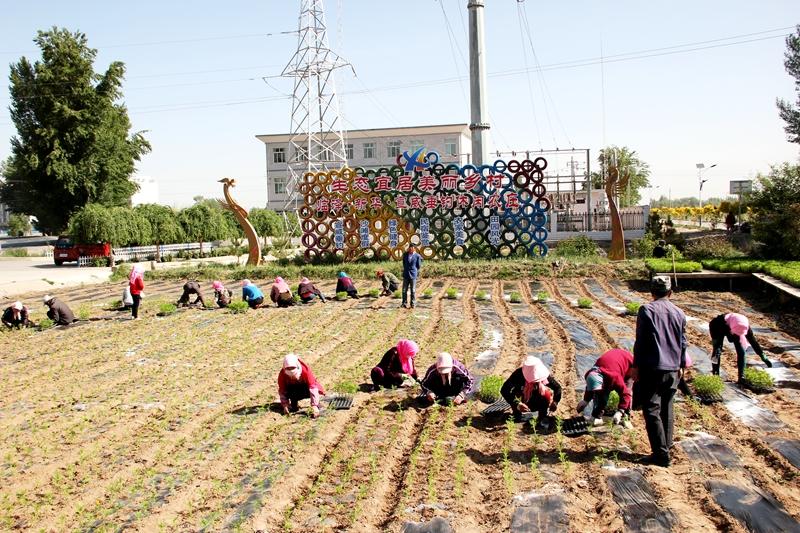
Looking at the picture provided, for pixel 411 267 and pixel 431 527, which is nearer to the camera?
pixel 431 527

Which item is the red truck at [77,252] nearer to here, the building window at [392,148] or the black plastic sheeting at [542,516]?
the building window at [392,148]

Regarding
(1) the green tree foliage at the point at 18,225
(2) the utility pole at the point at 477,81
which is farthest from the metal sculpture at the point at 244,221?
(1) the green tree foliage at the point at 18,225

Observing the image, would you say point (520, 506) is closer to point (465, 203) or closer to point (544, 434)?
point (544, 434)

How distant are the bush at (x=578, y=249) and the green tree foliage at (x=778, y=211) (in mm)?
5322

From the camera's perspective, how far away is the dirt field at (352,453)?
522cm

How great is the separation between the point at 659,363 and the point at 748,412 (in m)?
2.40

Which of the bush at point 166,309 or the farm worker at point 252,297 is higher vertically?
the farm worker at point 252,297

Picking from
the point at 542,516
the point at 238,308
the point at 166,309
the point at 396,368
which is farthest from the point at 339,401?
the point at 166,309

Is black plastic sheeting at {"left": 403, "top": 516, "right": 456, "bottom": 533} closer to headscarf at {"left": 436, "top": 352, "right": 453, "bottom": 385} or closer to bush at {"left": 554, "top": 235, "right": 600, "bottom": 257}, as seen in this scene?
headscarf at {"left": 436, "top": 352, "right": 453, "bottom": 385}

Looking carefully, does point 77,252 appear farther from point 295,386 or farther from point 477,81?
point 295,386

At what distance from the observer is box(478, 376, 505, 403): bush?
7988 millimetres

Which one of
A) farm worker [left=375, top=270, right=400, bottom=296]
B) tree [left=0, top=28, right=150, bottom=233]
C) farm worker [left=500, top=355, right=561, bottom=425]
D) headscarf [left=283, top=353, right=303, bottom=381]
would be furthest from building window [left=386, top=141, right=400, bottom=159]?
farm worker [left=500, top=355, right=561, bottom=425]

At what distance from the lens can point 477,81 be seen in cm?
2658

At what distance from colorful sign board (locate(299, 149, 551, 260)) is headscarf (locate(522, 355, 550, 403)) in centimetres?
1677
